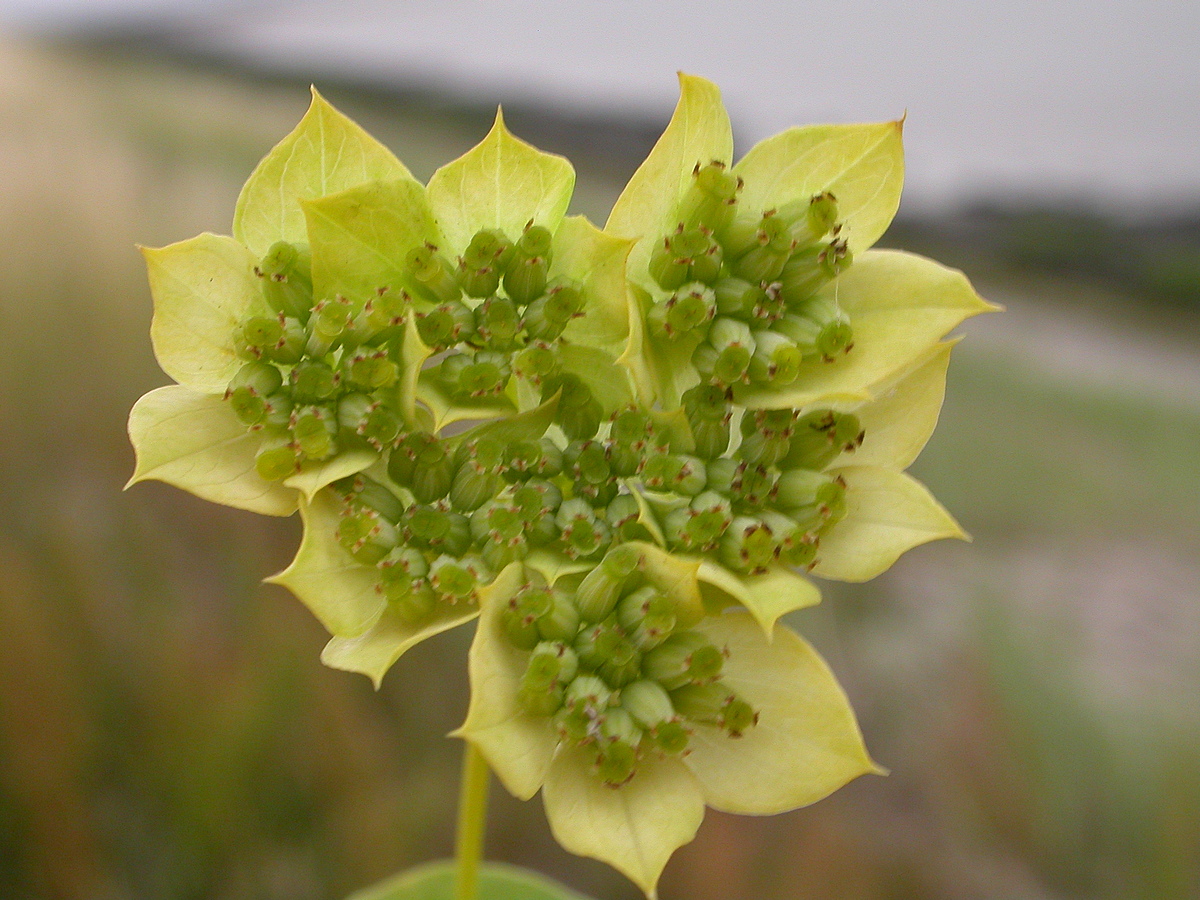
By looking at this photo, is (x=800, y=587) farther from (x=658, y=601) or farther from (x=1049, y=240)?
(x=1049, y=240)

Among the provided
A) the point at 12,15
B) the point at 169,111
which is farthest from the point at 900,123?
the point at 12,15

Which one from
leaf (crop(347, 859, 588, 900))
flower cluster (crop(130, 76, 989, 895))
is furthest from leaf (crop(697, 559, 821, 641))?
leaf (crop(347, 859, 588, 900))

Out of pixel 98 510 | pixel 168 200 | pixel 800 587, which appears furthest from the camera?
pixel 168 200

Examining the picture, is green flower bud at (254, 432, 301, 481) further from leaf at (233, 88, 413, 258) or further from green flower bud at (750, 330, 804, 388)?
green flower bud at (750, 330, 804, 388)

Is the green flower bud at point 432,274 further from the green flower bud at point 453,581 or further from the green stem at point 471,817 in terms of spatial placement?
the green stem at point 471,817

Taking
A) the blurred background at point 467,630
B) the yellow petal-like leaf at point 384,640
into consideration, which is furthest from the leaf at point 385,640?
the blurred background at point 467,630
